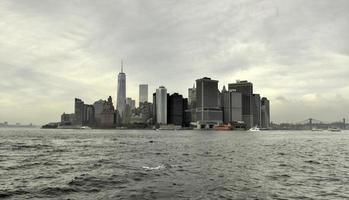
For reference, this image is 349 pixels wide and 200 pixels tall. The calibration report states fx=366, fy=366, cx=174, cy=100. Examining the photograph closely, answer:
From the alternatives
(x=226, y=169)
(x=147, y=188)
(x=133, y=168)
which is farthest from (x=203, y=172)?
(x=147, y=188)

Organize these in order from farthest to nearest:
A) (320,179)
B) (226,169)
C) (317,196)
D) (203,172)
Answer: (226,169)
(203,172)
(320,179)
(317,196)

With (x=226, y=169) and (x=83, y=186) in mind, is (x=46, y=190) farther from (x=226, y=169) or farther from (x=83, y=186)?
(x=226, y=169)

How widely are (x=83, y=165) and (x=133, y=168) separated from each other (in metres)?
9.73

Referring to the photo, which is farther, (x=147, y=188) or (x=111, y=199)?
(x=147, y=188)

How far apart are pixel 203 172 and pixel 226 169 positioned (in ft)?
19.3

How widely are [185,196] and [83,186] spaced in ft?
41.4

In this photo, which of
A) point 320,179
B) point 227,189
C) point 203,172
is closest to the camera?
point 227,189

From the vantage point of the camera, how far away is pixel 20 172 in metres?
54.4

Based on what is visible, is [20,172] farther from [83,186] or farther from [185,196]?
[185,196]

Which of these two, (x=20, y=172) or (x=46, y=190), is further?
(x=20, y=172)

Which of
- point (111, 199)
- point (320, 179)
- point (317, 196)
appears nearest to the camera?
point (111, 199)

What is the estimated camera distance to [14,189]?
40.8m

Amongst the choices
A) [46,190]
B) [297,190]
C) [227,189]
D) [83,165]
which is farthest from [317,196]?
[83,165]

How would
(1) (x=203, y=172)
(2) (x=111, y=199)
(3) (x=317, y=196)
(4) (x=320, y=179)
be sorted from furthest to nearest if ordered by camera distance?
(1) (x=203, y=172) → (4) (x=320, y=179) → (3) (x=317, y=196) → (2) (x=111, y=199)
